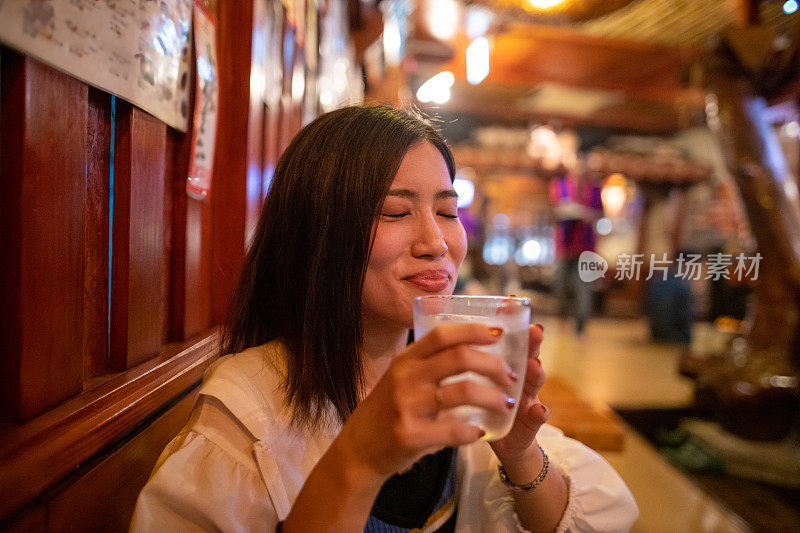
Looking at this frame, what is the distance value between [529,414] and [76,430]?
866mm

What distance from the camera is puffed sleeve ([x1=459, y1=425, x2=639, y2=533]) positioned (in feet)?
3.95

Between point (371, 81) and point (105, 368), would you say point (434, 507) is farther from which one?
point (371, 81)

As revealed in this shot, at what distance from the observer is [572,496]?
1.21 meters

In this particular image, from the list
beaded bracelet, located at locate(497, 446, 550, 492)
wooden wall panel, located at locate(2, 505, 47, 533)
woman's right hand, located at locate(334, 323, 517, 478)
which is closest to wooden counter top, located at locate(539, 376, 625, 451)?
beaded bracelet, located at locate(497, 446, 550, 492)

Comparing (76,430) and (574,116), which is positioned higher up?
(574,116)

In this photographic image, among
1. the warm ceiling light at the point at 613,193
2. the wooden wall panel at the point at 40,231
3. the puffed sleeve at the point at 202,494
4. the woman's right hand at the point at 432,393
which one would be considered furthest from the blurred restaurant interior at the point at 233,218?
the warm ceiling light at the point at 613,193

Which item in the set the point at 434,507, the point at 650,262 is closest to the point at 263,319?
the point at 434,507

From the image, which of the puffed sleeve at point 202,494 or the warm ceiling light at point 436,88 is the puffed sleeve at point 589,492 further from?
the warm ceiling light at point 436,88

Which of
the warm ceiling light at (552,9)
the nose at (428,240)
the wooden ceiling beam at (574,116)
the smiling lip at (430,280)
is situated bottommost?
the smiling lip at (430,280)

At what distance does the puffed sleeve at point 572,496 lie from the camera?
120 cm

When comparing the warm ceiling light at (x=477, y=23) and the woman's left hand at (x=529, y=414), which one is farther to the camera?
the warm ceiling light at (x=477, y=23)

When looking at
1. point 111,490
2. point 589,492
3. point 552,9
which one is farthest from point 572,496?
point 552,9

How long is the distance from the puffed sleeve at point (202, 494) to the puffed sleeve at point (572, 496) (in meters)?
0.63

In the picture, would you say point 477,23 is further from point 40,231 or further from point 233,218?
point 40,231
